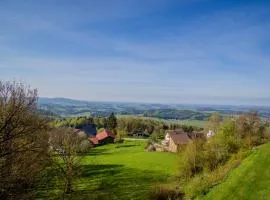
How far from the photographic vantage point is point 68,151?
136ft

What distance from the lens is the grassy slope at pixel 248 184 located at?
20719mm

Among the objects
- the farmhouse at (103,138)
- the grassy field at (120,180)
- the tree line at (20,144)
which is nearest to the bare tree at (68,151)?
the grassy field at (120,180)

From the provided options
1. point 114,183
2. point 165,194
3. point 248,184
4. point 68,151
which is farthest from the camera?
point 114,183

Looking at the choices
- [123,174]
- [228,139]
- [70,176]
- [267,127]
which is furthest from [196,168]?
[267,127]

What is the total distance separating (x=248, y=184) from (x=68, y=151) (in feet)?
80.3

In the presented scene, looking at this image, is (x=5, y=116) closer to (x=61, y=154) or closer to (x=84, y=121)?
(x=61, y=154)

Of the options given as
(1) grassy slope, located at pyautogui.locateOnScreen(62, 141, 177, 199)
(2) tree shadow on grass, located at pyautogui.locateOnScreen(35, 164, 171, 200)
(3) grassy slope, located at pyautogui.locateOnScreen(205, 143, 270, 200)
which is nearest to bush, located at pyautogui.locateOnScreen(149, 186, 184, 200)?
(3) grassy slope, located at pyautogui.locateOnScreen(205, 143, 270, 200)

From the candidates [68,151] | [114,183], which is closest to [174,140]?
[114,183]

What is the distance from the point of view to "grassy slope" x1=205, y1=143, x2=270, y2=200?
20719 mm

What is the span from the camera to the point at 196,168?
38000mm

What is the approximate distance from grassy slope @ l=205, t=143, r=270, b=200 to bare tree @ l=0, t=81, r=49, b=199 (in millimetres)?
12646

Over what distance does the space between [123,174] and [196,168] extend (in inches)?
814

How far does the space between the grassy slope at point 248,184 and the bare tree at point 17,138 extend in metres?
12.6

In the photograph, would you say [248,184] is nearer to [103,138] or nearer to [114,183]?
[114,183]
